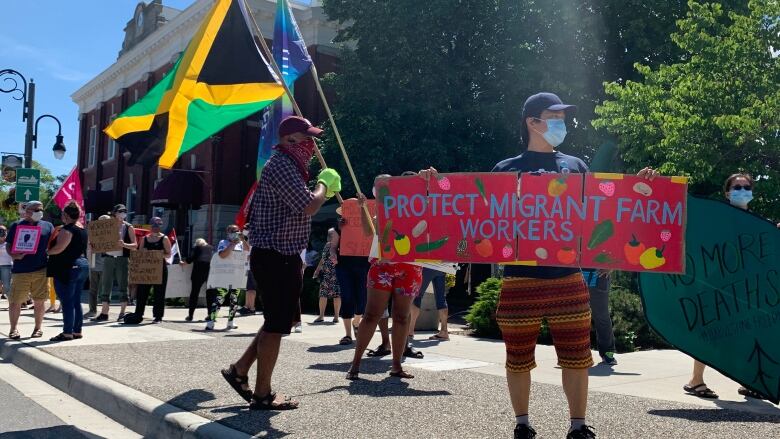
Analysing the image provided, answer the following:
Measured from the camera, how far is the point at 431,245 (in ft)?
14.1

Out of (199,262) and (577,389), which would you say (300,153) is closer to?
(577,389)

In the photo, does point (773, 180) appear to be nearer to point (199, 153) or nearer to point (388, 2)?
point (388, 2)

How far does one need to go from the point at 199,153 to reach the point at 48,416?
2366 cm

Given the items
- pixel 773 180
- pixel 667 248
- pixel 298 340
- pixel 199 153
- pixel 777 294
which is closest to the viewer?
pixel 667 248

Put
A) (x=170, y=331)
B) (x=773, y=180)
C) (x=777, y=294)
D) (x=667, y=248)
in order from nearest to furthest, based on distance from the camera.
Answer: (x=667, y=248) < (x=777, y=294) < (x=170, y=331) < (x=773, y=180)

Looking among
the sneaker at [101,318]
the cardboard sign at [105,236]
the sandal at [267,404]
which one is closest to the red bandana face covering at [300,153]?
the sandal at [267,404]

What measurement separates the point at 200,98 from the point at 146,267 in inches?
233

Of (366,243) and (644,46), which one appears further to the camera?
(644,46)

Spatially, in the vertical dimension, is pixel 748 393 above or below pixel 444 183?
below

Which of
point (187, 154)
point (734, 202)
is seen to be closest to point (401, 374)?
point (734, 202)

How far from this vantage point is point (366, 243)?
7066 millimetres

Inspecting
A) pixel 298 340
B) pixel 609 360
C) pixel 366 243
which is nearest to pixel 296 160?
pixel 366 243

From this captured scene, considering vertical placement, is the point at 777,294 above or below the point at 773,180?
below

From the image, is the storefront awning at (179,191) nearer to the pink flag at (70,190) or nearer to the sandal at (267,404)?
the pink flag at (70,190)
